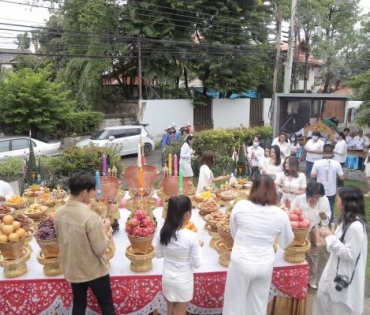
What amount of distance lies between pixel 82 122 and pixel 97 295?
15545 mm

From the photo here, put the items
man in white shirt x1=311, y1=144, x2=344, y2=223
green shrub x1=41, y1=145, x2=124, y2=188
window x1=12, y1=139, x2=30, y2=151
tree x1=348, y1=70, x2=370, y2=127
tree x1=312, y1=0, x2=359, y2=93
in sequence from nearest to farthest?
man in white shirt x1=311, y1=144, x2=344, y2=223 → green shrub x1=41, y1=145, x2=124, y2=188 → tree x1=348, y1=70, x2=370, y2=127 → window x1=12, y1=139, x2=30, y2=151 → tree x1=312, y1=0, x2=359, y2=93

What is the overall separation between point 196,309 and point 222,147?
8.71 meters

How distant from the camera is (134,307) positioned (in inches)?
148

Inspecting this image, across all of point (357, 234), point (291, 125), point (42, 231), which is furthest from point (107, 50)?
point (357, 234)

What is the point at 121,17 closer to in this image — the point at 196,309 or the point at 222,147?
the point at 222,147

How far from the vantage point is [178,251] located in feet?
10.4

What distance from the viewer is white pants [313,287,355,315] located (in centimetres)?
327

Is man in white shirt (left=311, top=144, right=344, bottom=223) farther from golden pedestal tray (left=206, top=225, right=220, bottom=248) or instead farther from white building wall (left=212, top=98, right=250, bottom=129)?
white building wall (left=212, top=98, right=250, bottom=129)

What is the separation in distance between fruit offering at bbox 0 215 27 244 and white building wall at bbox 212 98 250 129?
58.9 feet

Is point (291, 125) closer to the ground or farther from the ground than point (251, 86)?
closer to the ground

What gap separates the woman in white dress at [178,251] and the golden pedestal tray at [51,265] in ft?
3.67

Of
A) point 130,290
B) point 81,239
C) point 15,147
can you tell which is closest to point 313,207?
point 130,290

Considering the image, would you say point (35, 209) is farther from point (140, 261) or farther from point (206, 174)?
point (206, 174)

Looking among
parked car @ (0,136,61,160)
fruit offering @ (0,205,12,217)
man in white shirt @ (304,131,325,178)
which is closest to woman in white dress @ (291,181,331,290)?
fruit offering @ (0,205,12,217)
